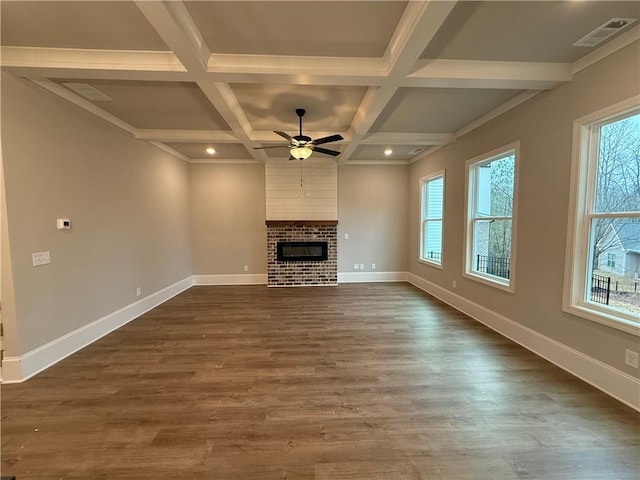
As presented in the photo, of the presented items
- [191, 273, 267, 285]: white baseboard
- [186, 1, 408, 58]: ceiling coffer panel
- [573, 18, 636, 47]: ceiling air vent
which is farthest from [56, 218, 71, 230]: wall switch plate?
[573, 18, 636, 47]: ceiling air vent

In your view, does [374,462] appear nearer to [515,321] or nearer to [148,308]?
[515,321]

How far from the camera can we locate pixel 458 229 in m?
4.67

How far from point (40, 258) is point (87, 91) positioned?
1828mm

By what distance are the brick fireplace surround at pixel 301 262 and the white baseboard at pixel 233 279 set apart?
1.14 feet

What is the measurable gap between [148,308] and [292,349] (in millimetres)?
2910

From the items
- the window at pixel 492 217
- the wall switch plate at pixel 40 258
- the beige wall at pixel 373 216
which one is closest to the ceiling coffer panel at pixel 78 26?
the wall switch plate at pixel 40 258

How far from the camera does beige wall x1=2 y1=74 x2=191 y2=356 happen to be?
101 inches

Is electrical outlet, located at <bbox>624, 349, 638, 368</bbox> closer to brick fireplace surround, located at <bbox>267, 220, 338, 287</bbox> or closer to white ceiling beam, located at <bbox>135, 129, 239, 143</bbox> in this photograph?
brick fireplace surround, located at <bbox>267, 220, 338, 287</bbox>

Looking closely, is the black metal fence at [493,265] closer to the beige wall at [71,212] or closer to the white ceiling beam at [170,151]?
the beige wall at [71,212]

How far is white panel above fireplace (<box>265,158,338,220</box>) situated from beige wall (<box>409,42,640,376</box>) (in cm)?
322

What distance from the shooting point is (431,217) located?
589 cm

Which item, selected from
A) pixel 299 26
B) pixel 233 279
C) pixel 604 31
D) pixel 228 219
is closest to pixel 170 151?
pixel 228 219

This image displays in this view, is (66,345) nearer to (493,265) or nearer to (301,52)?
(301,52)

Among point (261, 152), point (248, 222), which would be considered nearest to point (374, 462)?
point (261, 152)
